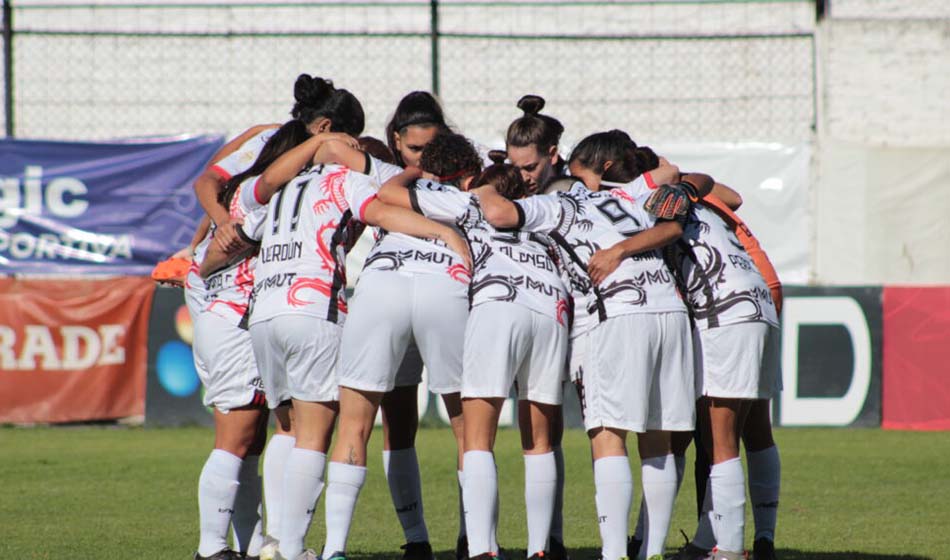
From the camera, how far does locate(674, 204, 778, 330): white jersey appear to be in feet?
18.0

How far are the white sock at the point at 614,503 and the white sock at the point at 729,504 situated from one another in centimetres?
44

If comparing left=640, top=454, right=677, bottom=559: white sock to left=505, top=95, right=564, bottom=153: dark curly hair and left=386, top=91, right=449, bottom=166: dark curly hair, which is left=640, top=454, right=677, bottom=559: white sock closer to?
left=505, top=95, right=564, bottom=153: dark curly hair

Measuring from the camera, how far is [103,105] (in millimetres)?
17516

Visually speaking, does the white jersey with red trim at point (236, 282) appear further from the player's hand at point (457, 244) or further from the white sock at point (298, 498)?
the player's hand at point (457, 244)

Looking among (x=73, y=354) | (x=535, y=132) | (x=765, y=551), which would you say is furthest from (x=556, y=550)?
(x=73, y=354)

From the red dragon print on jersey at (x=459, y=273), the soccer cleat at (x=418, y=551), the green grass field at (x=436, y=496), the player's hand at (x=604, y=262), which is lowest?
the green grass field at (x=436, y=496)

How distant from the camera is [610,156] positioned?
18.6 feet

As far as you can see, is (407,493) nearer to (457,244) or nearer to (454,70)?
(457,244)

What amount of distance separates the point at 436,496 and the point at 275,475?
2611 millimetres

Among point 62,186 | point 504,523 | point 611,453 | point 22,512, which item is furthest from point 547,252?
point 62,186

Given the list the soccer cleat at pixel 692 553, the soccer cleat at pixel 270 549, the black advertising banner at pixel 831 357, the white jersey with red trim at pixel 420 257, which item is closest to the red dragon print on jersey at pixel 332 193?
the white jersey with red trim at pixel 420 257

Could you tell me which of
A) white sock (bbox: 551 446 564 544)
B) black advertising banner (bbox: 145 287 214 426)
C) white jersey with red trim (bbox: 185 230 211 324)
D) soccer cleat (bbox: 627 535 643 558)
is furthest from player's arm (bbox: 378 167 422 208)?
black advertising banner (bbox: 145 287 214 426)

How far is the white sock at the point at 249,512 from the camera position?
5836mm

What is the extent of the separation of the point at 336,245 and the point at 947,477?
17.3ft
